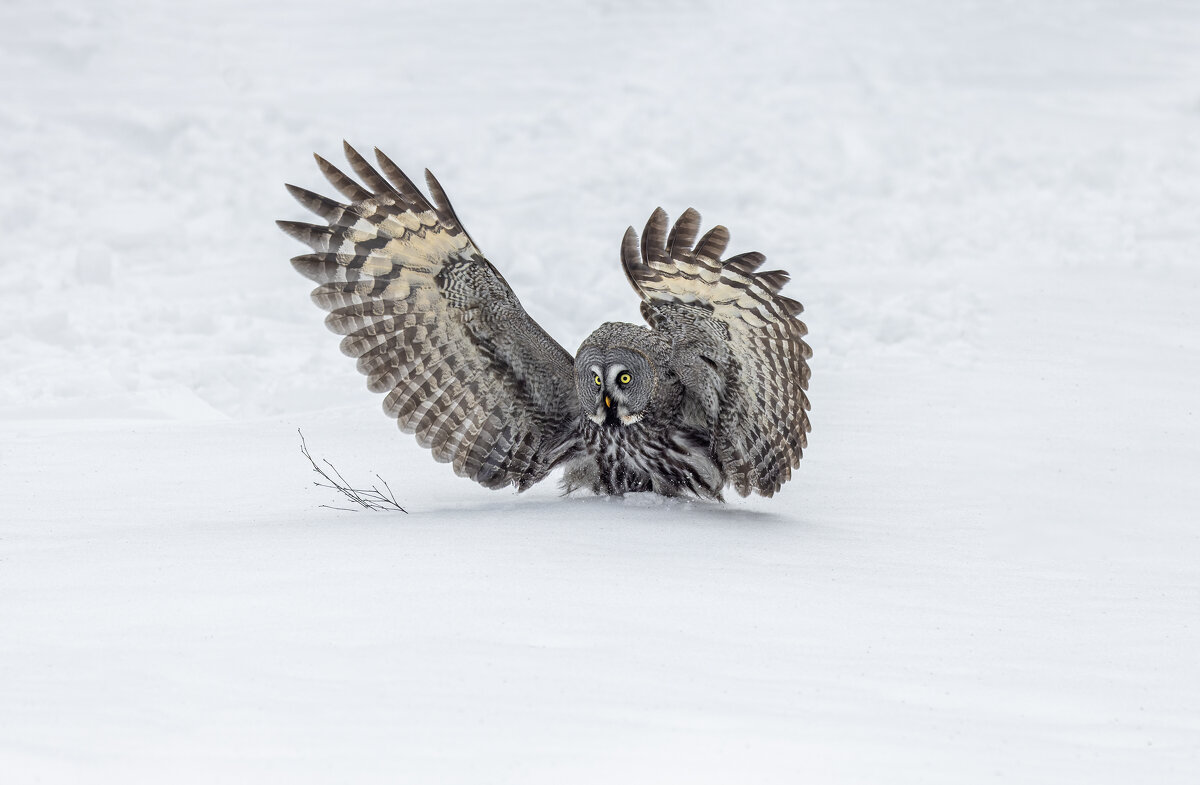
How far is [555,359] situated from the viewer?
502 cm

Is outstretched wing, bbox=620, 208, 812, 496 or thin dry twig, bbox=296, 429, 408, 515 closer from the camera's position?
outstretched wing, bbox=620, 208, 812, 496

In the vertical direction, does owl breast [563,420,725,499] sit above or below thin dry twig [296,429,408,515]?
above

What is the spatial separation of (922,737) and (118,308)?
26.6 feet

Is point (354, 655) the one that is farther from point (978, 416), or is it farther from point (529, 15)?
point (529, 15)

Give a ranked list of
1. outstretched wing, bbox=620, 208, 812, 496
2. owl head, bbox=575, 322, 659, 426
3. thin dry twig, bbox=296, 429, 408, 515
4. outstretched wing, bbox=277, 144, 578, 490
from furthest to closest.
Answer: thin dry twig, bbox=296, 429, 408, 515
outstretched wing, bbox=277, 144, 578, 490
owl head, bbox=575, 322, 659, 426
outstretched wing, bbox=620, 208, 812, 496

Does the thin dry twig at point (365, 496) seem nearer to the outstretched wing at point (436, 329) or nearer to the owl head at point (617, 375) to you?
the outstretched wing at point (436, 329)

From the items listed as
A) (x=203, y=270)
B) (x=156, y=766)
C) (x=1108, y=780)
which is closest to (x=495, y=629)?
(x=156, y=766)

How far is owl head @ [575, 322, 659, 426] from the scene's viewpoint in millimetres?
4691

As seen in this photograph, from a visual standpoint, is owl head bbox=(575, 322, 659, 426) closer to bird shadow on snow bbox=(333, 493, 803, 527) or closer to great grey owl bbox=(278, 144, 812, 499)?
great grey owl bbox=(278, 144, 812, 499)

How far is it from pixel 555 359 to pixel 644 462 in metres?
0.48

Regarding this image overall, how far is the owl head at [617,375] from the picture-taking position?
15.4 ft

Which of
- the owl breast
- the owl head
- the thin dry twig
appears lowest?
the thin dry twig

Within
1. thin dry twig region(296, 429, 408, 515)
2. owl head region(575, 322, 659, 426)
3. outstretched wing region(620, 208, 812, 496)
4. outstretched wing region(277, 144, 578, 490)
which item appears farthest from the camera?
thin dry twig region(296, 429, 408, 515)

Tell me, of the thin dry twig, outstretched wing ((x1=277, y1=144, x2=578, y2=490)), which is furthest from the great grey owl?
the thin dry twig
